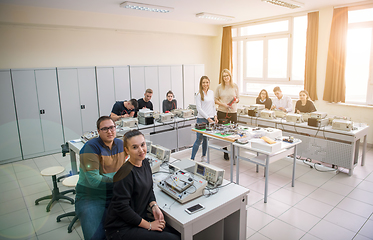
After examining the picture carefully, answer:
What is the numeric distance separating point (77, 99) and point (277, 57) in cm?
544

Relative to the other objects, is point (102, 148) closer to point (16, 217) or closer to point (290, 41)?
point (16, 217)

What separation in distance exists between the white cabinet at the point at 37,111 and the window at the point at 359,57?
21.5 ft

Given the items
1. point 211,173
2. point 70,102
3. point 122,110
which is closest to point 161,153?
point 211,173

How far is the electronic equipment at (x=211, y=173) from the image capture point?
2.35m

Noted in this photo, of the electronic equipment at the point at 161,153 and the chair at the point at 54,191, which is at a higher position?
the electronic equipment at the point at 161,153

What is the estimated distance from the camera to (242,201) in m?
2.32

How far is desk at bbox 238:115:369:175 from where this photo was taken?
4059mm

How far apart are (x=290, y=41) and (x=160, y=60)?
11.9ft

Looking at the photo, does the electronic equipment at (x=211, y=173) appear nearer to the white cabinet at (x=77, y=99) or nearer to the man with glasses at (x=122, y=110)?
the man with glasses at (x=122, y=110)

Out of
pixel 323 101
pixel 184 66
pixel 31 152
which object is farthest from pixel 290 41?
pixel 31 152

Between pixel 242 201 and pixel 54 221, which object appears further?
pixel 54 221

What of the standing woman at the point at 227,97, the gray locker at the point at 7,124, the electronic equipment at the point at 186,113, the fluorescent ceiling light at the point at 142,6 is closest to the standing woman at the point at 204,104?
the standing woman at the point at 227,97

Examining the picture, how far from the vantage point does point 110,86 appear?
6246 millimetres

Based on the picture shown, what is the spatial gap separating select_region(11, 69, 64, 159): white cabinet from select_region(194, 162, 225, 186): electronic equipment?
4268 mm
